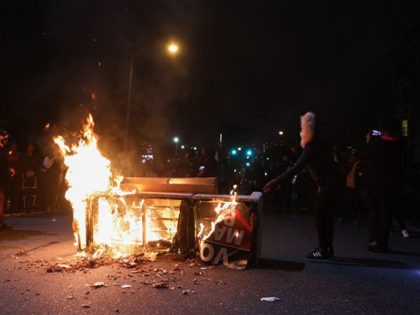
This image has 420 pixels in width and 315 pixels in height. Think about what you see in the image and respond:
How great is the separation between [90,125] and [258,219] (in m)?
4.05

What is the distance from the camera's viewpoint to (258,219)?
612 cm

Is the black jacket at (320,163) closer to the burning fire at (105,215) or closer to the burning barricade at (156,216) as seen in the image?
the burning barricade at (156,216)

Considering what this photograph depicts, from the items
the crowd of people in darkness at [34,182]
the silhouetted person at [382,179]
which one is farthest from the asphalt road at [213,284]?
the crowd of people in darkness at [34,182]

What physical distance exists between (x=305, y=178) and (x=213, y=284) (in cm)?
870

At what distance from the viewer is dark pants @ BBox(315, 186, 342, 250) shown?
6.66m

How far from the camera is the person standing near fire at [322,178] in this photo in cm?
666

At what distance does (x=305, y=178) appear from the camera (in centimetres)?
1341

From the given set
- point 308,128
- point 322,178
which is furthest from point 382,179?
point 308,128

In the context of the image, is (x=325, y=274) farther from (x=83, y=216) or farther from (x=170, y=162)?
(x=170, y=162)

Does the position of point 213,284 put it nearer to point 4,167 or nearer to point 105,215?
point 105,215

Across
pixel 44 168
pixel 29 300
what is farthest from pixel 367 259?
pixel 44 168

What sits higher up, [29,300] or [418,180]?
[418,180]

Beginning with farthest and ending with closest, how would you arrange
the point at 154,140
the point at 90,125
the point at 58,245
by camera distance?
the point at 154,140, the point at 90,125, the point at 58,245

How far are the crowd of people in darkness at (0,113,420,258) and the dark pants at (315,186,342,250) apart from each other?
15 millimetres
